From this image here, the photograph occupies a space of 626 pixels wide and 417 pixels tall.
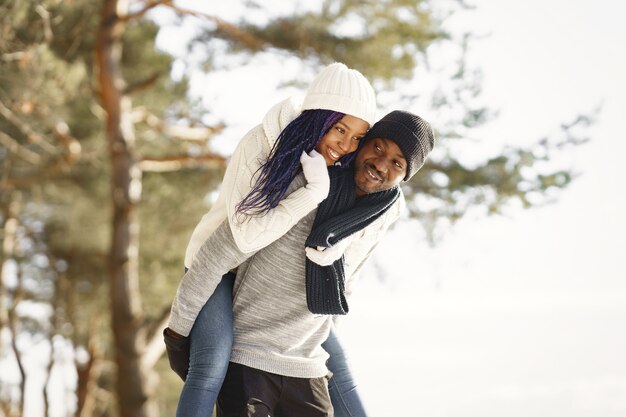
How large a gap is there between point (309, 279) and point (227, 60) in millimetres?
6316

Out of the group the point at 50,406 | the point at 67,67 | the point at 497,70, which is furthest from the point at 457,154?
the point at 50,406

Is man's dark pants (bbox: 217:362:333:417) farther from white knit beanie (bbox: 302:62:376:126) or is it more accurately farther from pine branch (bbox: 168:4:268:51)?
pine branch (bbox: 168:4:268:51)

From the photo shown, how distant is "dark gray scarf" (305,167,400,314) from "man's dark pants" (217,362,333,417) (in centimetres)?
24

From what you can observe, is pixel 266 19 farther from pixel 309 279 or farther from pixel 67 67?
pixel 309 279

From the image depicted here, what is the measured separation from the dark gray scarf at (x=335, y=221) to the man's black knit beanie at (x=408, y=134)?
135 mm

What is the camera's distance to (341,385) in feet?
8.74

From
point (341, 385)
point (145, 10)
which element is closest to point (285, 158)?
point (341, 385)

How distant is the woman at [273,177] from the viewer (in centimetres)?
217

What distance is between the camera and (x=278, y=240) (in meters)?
2.33

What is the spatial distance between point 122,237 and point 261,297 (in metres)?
4.92

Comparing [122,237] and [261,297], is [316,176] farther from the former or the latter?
[122,237]

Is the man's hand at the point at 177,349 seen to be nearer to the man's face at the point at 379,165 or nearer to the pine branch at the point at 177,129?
the man's face at the point at 379,165

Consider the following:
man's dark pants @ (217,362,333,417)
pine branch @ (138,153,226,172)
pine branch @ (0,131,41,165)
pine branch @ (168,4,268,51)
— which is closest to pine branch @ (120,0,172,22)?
pine branch @ (168,4,268,51)

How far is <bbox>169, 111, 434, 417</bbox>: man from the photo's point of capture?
2268 mm
